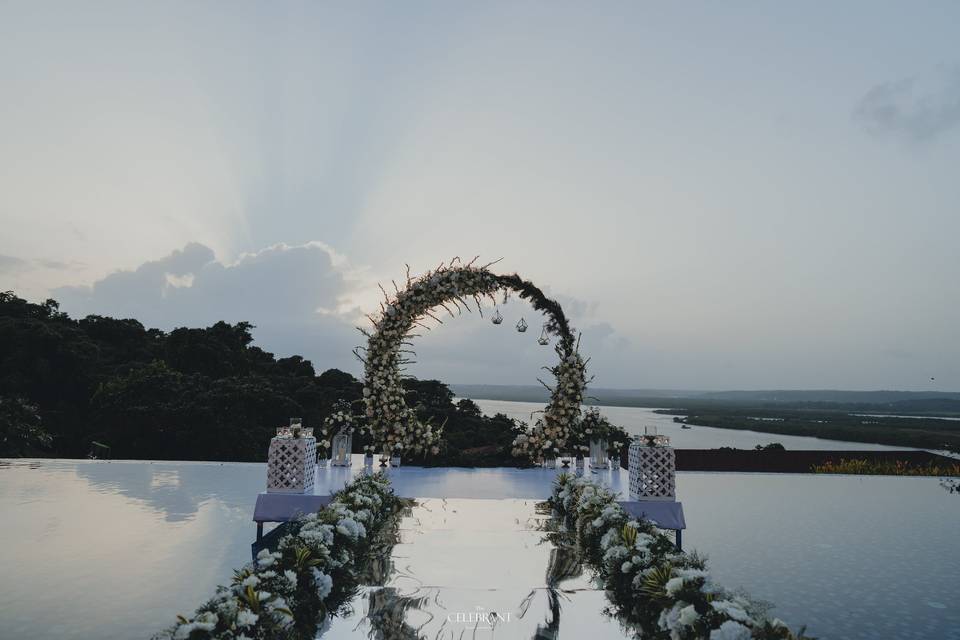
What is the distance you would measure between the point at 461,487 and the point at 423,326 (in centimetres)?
186

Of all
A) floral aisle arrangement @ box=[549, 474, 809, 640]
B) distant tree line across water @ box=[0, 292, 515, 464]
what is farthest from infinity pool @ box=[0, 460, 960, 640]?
distant tree line across water @ box=[0, 292, 515, 464]

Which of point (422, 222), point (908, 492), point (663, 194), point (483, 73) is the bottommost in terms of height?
point (908, 492)

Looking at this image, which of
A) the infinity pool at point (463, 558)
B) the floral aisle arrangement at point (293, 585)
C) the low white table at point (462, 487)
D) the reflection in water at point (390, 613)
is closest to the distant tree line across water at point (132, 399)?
the infinity pool at point (463, 558)

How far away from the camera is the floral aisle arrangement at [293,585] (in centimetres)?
214

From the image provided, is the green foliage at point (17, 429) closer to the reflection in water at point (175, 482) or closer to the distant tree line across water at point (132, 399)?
the distant tree line across water at point (132, 399)

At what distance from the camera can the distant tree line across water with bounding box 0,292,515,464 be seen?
14.5 m

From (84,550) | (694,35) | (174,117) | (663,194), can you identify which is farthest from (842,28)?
(84,550)

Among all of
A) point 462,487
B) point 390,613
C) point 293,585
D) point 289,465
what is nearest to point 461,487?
point 462,487

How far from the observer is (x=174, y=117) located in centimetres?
873

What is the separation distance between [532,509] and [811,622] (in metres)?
2.38

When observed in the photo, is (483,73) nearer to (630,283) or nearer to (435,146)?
(435,146)

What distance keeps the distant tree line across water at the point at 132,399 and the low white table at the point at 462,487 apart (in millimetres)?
6139

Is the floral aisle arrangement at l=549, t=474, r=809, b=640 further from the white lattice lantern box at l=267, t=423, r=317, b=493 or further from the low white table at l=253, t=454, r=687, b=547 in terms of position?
the white lattice lantern box at l=267, t=423, r=317, b=493

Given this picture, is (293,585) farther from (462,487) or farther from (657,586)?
(462,487)
